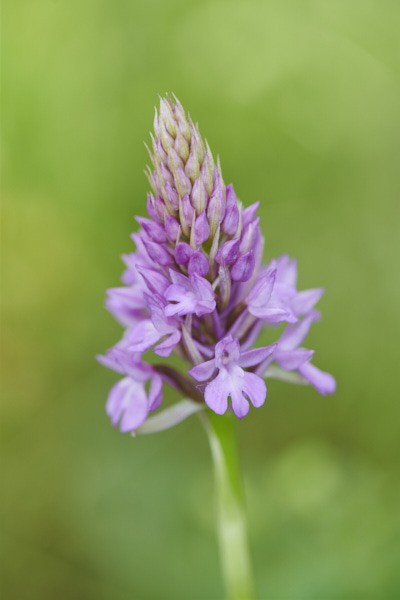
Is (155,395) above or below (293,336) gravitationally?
below

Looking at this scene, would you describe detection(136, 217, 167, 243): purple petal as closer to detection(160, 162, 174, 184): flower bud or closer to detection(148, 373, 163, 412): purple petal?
detection(160, 162, 174, 184): flower bud

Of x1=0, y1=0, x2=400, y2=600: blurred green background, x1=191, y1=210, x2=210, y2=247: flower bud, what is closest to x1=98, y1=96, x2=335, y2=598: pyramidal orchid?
x1=191, y1=210, x2=210, y2=247: flower bud

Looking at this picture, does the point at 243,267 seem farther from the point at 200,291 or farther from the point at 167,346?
the point at 167,346

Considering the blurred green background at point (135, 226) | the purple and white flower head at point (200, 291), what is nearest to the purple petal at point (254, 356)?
the purple and white flower head at point (200, 291)

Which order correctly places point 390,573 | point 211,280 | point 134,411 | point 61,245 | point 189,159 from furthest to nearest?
point 61,245 → point 390,573 → point 134,411 → point 211,280 → point 189,159

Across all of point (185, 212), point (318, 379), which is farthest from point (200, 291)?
point (318, 379)

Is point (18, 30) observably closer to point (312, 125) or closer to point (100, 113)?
point (100, 113)

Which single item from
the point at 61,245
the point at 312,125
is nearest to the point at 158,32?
the point at 312,125
